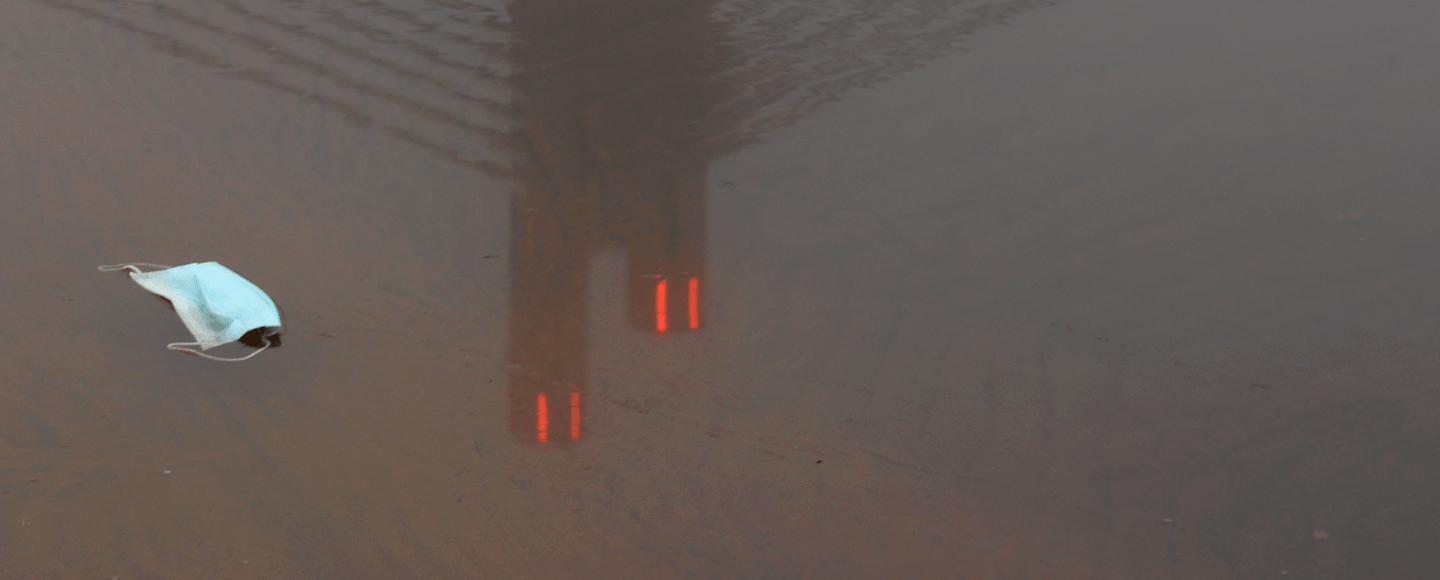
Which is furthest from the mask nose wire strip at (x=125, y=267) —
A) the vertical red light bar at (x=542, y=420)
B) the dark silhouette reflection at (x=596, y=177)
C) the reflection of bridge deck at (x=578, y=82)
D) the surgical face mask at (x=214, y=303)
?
the vertical red light bar at (x=542, y=420)

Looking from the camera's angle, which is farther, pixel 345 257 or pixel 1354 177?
pixel 1354 177

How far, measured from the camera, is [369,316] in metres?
1.81

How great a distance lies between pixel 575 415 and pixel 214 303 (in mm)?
714

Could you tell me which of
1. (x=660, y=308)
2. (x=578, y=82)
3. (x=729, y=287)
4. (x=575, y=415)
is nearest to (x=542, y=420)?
(x=575, y=415)

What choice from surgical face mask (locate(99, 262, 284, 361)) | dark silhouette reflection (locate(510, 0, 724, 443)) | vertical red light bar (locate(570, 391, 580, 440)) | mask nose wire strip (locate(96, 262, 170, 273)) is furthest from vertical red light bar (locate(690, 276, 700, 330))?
mask nose wire strip (locate(96, 262, 170, 273))

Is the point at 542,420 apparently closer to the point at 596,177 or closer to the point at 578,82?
the point at 596,177

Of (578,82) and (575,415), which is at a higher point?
(578,82)

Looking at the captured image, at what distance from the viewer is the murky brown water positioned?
4.99 ft

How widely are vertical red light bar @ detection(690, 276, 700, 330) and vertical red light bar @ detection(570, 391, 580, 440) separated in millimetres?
274

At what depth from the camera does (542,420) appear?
1656mm

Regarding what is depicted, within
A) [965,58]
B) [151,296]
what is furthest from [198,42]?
[965,58]

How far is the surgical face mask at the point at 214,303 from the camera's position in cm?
172

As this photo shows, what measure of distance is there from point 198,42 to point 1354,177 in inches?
113

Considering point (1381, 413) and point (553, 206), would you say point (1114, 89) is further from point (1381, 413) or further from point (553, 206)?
point (553, 206)
